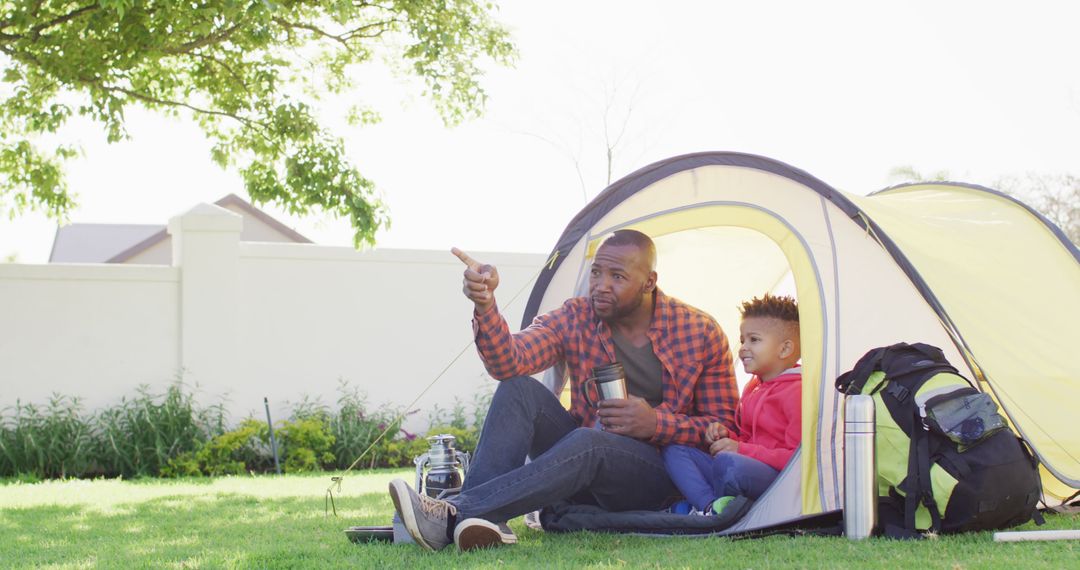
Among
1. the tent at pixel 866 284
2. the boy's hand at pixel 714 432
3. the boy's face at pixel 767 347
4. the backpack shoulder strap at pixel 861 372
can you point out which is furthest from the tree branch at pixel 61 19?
the backpack shoulder strap at pixel 861 372

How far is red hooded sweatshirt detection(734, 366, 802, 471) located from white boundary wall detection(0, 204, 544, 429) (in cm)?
410

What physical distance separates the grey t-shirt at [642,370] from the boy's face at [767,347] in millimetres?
364

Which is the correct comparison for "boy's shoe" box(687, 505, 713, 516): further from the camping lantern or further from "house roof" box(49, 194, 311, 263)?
"house roof" box(49, 194, 311, 263)

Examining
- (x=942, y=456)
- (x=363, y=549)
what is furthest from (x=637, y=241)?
(x=363, y=549)

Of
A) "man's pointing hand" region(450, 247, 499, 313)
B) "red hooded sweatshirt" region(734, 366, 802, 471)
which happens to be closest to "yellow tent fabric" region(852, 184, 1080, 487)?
"red hooded sweatshirt" region(734, 366, 802, 471)

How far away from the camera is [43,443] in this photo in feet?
25.0

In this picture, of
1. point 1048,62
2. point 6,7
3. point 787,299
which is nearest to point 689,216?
point 787,299

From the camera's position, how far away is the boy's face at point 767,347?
4320mm

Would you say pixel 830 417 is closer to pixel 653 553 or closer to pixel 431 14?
pixel 653 553

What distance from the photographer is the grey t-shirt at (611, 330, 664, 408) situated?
4.29 meters

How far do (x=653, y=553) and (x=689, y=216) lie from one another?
1.57 meters

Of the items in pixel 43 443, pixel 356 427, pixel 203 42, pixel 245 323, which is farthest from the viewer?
pixel 245 323

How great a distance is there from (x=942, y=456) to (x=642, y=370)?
121 centimetres

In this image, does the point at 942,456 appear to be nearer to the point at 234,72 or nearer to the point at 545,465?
the point at 545,465
